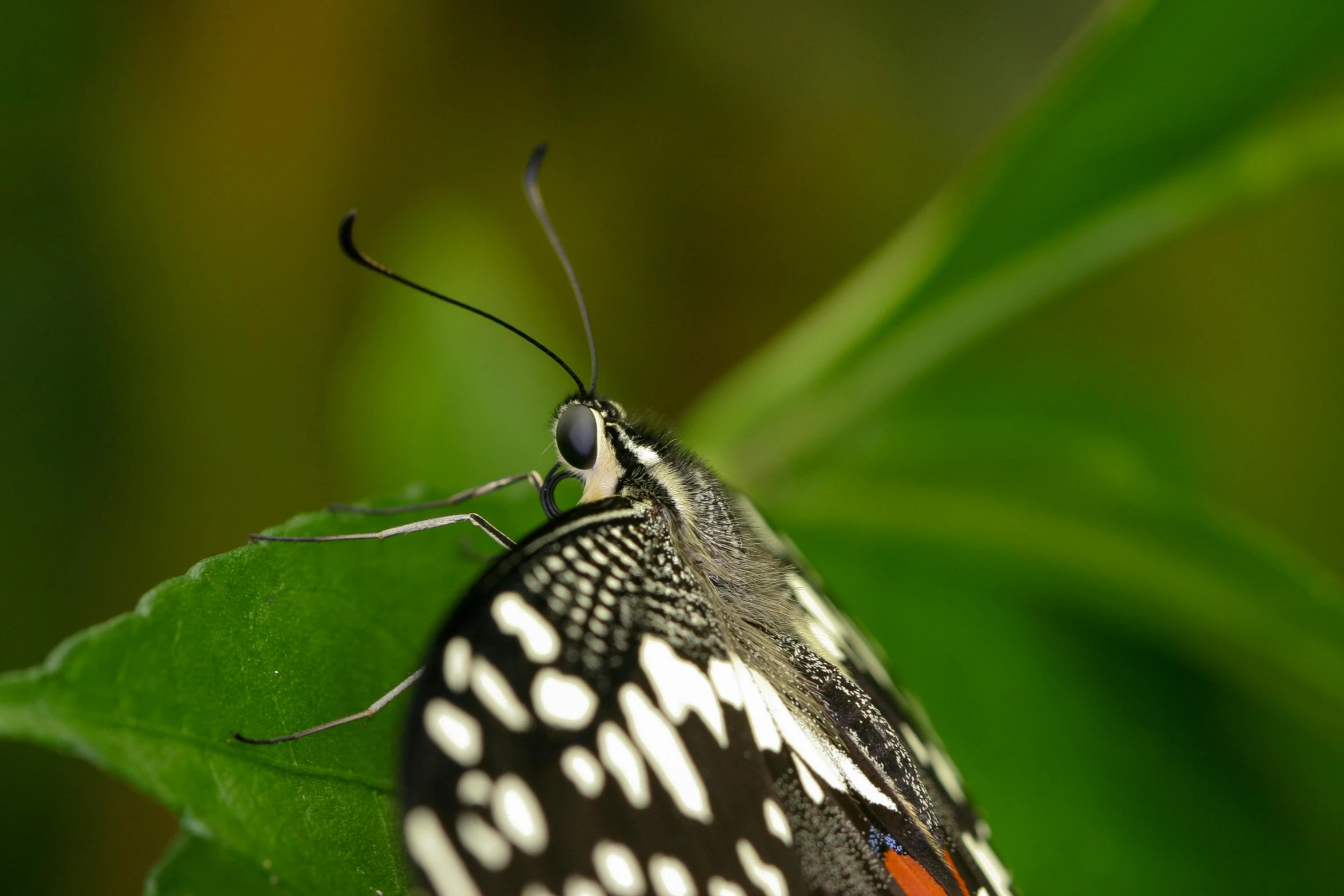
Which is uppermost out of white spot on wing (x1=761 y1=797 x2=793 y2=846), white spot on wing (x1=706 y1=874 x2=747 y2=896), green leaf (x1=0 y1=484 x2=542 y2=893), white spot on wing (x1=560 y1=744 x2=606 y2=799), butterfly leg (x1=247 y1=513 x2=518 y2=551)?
white spot on wing (x1=761 y1=797 x2=793 y2=846)

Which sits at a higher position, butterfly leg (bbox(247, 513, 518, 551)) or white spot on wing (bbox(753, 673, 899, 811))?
white spot on wing (bbox(753, 673, 899, 811))

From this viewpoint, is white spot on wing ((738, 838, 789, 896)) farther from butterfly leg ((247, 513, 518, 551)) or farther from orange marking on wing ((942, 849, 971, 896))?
butterfly leg ((247, 513, 518, 551))

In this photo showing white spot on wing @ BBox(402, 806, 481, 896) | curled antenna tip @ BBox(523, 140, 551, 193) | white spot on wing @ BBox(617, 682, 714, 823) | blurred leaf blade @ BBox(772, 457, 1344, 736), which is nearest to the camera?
white spot on wing @ BBox(402, 806, 481, 896)

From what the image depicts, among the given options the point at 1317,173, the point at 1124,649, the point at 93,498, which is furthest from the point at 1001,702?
the point at 93,498

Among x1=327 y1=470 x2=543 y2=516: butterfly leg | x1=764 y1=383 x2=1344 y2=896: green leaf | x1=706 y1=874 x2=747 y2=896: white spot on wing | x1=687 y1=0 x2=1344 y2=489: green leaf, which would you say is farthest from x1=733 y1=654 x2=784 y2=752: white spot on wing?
x1=687 y1=0 x2=1344 y2=489: green leaf

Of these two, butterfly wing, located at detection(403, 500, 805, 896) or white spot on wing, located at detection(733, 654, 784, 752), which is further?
white spot on wing, located at detection(733, 654, 784, 752)

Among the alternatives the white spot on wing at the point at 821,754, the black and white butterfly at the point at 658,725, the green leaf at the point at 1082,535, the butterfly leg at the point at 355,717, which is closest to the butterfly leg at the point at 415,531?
the black and white butterfly at the point at 658,725

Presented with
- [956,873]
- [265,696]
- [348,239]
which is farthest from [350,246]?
[956,873]

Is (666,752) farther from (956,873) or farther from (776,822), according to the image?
(956,873)

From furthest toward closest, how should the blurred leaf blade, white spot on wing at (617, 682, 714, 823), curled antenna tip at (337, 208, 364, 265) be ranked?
1. the blurred leaf blade
2. curled antenna tip at (337, 208, 364, 265)
3. white spot on wing at (617, 682, 714, 823)
